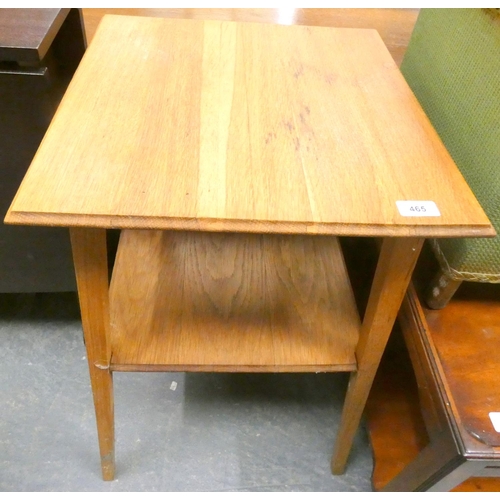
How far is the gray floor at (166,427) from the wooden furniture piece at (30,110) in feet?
0.56

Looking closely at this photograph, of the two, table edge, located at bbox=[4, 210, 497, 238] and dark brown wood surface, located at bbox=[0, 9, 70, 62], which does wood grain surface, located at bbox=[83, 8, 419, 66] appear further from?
table edge, located at bbox=[4, 210, 497, 238]

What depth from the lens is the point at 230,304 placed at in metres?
0.77

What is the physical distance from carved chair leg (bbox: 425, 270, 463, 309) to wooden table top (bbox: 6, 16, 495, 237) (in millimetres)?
188

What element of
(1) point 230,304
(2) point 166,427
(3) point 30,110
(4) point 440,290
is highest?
(3) point 30,110

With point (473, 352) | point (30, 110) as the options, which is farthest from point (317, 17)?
point (473, 352)

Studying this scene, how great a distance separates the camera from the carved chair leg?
676mm

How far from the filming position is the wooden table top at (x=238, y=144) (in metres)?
0.47

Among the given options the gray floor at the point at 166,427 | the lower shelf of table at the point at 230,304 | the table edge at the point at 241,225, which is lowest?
the gray floor at the point at 166,427

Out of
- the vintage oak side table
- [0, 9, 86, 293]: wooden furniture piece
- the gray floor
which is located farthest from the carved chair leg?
[0, 9, 86, 293]: wooden furniture piece

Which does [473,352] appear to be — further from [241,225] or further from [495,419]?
[241,225]

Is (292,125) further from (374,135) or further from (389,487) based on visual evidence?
(389,487)

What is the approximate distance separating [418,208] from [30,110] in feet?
1.93

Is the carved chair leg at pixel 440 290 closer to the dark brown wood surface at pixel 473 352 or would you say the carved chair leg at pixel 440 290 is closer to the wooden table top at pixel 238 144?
the dark brown wood surface at pixel 473 352

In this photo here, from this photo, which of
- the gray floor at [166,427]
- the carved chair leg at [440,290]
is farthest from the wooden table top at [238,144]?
the gray floor at [166,427]
